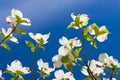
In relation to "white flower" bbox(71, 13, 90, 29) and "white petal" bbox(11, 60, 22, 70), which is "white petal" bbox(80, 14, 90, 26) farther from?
"white petal" bbox(11, 60, 22, 70)

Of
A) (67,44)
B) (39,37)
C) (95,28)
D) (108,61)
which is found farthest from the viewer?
(39,37)

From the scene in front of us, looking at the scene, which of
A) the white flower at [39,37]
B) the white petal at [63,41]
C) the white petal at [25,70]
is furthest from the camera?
the white flower at [39,37]

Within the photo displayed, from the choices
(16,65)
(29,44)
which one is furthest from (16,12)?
(16,65)

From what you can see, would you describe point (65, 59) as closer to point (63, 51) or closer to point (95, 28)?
point (63, 51)

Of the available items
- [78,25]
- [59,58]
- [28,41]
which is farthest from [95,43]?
[28,41]

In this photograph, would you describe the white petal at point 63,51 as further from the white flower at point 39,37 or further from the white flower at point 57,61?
the white flower at point 39,37

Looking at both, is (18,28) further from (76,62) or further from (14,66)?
(76,62)

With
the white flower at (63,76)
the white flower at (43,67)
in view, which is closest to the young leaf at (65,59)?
the white flower at (63,76)
